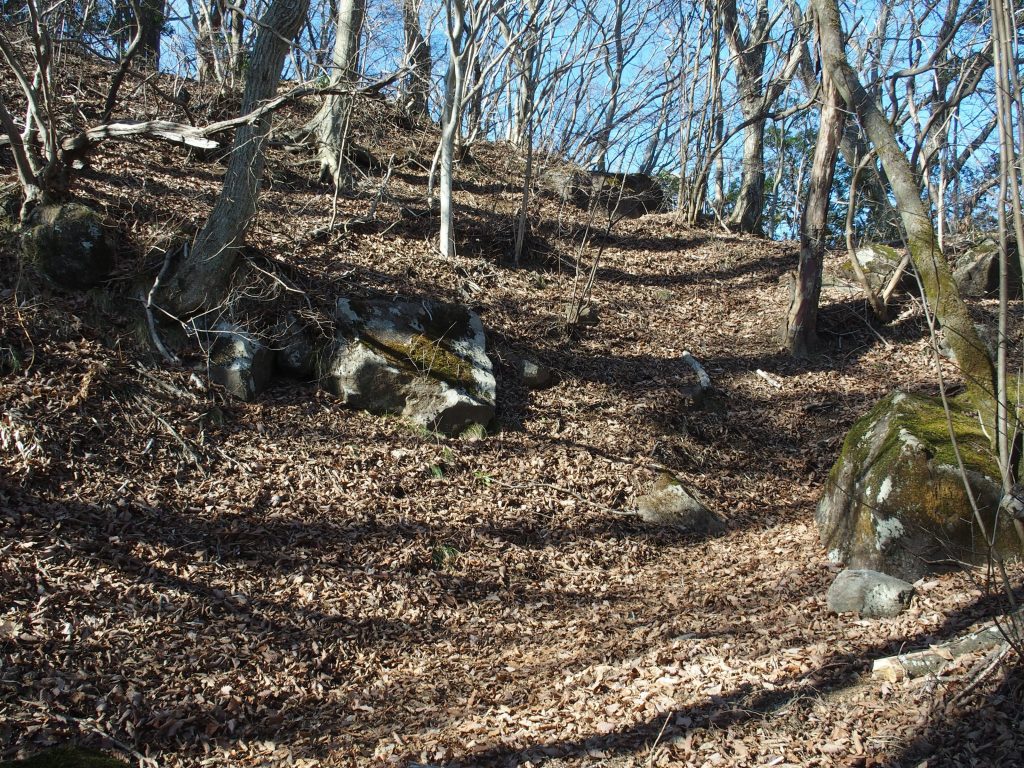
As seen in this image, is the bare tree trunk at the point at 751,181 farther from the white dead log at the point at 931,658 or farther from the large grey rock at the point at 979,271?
the white dead log at the point at 931,658

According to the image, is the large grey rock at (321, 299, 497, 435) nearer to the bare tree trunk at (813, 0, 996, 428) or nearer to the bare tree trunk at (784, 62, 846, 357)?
the bare tree trunk at (813, 0, 996, 428)

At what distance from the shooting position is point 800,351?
10.5m

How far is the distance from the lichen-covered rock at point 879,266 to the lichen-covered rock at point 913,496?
16.8 feet

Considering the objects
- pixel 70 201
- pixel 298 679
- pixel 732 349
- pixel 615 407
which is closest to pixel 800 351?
pixel 732 349

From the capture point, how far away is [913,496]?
5602 mm

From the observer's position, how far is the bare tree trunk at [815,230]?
9.69m

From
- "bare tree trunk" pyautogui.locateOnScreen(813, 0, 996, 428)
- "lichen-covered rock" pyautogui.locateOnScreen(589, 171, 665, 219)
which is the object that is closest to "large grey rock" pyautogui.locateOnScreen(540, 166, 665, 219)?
"lichen-covered rock" pyautogui.locateOnScreen(589, 171, 665, 219)

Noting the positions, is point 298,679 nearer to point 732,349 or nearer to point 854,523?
point 854,523

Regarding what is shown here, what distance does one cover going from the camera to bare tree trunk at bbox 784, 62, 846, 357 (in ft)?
31.8

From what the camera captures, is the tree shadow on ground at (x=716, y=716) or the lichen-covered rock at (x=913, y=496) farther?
the lichen-covered rock at (x=913, y=496)

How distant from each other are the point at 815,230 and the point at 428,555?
7.32 meters

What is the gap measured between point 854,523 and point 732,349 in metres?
5.08

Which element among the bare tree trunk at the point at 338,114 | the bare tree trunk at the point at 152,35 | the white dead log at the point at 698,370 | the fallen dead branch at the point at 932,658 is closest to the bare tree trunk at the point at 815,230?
the white dead log at the point at 698,370

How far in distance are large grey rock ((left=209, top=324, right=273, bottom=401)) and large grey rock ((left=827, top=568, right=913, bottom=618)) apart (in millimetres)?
5751
